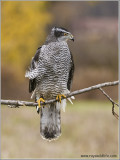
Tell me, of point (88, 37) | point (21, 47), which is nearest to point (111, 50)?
point (88, 37)

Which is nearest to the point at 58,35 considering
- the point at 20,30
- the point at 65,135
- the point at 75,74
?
the point at 65,135

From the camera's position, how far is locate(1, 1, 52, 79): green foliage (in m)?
12.4

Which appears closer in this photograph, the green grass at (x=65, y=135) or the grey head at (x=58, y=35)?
the grey head at (x=58, y=35)

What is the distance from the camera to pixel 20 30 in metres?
12.8

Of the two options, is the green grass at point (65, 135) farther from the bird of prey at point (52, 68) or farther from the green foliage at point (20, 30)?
the bird of prey at point (52, 68)

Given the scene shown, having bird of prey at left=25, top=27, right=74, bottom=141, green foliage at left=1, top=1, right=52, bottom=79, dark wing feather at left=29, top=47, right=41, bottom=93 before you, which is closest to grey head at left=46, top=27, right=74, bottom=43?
bird of prey at left=25, top=27, right=74, bottom=141

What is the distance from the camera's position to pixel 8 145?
816 centimetres

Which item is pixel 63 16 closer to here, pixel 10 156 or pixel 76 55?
pixel 76 55

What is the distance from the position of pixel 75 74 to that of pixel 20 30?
2.82m

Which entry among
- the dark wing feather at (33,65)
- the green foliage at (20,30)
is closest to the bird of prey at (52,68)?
the dark wing feather at (33,65)

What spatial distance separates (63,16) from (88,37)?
140 cm

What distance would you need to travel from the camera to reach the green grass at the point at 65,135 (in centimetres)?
777

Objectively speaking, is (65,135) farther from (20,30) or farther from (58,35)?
(58,35)

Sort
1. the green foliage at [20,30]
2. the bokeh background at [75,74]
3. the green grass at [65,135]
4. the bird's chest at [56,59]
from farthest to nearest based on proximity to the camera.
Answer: the green foliage at [20,30] < the bokeh background at [75,74] < the green grass at [65,135] < the bird's chest at [56,59]
